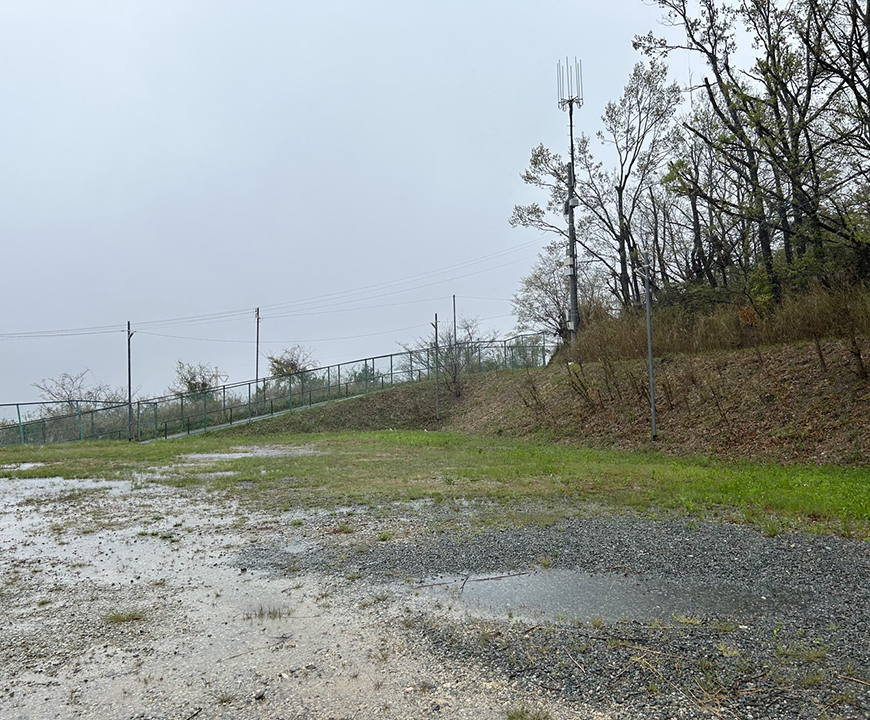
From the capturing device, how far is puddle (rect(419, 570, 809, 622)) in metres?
4.35

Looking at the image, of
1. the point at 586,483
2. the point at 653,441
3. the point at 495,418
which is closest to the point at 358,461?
the point at 586,483

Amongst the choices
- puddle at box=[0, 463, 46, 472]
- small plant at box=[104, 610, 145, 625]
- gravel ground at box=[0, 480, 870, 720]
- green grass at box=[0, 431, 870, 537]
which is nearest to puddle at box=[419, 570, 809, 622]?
gravel ground at box=[0, 480, 870, 720]

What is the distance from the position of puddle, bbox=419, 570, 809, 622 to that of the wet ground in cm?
2

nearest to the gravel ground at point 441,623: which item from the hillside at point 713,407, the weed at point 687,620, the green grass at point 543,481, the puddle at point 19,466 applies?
the weed at point 687,620

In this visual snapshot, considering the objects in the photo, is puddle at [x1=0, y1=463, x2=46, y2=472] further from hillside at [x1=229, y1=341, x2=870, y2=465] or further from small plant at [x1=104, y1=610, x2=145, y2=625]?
hillside at [x1=229, y1=341, x2=870, y2=465]

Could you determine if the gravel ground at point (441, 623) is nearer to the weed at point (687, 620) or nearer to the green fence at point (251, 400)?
the weed at point (687, 620)

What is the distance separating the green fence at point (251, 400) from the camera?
29.8 meters

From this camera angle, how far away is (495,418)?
92.7ft

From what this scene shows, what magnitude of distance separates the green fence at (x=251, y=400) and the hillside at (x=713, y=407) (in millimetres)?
6235

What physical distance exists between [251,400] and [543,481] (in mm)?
26312

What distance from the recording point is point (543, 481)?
35.9ft

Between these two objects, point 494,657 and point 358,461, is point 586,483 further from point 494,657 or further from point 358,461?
point 494,657

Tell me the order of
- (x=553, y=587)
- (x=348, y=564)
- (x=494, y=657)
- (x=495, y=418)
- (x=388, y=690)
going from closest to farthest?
(x=388, y=690)
(x=494, y=657)
(x=553, y=587)
(x=348, y=564)
(x=495, y=418)

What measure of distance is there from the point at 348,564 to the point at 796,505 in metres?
5.60
